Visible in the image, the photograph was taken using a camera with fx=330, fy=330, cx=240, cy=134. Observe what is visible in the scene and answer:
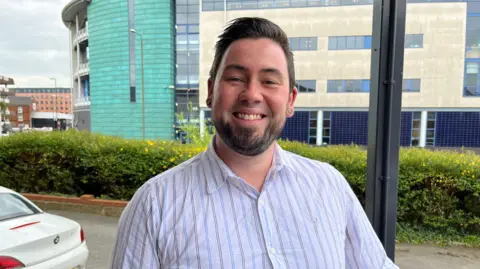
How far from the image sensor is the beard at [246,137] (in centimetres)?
117

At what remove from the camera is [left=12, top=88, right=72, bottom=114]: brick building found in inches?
3669

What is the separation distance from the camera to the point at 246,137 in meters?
1.18

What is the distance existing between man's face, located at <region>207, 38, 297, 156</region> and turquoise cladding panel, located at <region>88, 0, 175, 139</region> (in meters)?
45.3

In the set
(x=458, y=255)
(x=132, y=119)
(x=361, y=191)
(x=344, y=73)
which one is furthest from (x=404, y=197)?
(x=132, y=119)

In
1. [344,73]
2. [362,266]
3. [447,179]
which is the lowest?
[447,179]

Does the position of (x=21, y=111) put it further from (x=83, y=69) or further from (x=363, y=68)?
(x=363, y=68)

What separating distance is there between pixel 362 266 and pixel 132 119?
4878cm

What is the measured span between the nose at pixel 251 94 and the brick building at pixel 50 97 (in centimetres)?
10331

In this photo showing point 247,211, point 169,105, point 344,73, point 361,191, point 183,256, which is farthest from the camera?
point 169,105

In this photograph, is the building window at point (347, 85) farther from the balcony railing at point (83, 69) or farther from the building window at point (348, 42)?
the balcony railing at point (83, 69)

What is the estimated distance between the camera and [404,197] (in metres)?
5.16

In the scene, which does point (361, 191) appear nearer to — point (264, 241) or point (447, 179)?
point (447, 179)

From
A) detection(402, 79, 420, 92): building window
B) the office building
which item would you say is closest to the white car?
the office building

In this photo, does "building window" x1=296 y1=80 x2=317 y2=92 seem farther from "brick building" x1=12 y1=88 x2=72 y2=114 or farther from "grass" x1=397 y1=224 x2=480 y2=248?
"brick building" x1=12 y1=88 x2=72 y2=114
